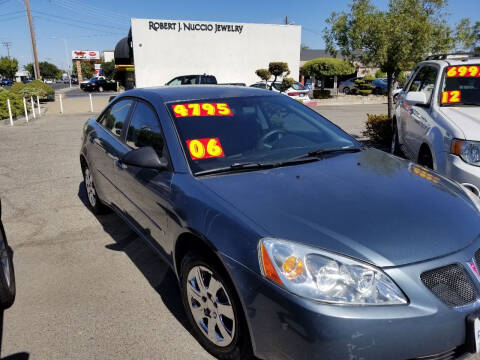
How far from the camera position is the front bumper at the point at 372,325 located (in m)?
1.70

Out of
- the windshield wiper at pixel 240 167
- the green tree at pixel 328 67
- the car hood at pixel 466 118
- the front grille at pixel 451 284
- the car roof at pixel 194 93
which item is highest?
the green tree at pixel 328 67

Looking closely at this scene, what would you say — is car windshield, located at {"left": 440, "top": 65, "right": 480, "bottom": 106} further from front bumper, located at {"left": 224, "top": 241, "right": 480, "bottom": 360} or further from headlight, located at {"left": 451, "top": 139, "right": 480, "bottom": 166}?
front bumper, located at {"left": 224, "top": 241, "right": 480, "bottom": 360}

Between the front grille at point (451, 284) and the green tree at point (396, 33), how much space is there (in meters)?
8.01

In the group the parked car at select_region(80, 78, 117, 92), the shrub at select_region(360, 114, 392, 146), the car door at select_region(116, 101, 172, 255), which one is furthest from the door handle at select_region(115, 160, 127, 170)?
the parked car at select_region(80, 78, 117, 92)

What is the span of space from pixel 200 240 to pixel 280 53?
26885mm

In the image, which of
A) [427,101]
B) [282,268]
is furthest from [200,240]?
[427,101]

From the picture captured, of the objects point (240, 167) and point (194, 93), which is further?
point (194, 93)

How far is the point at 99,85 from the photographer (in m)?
45.7

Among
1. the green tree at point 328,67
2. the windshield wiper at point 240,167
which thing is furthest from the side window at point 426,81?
the green tree at point 328,67

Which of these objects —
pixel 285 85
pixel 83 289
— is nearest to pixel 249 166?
pixel 83 289

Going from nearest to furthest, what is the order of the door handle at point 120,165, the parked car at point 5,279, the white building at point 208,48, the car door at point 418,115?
the parked car at point 5,279, the door handle at point 120,165, the car door at point 418,115, the white building at point 208,48

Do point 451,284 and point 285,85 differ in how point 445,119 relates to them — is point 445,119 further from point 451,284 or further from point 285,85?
point 285,85

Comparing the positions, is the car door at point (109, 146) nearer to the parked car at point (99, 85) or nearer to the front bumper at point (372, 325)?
the front bumper at point (372, 325)

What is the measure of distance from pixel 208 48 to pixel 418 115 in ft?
72.8
